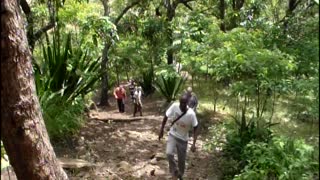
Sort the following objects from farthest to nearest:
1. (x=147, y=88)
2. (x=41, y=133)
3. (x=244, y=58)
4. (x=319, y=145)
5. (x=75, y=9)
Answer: (x=147, y=88) < (x=75, y=9) < (x=244, y=58) < (x=41, y=133) < (x=319, y=145)

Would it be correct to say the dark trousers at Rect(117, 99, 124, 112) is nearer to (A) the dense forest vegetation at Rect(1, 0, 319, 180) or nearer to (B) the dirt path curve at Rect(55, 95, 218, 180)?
(A) the dense forest vegetation at Rect(1, 0, 319, 180)

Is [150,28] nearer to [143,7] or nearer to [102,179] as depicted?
[143,7]

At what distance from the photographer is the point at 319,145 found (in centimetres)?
163

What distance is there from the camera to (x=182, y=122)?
6031mm

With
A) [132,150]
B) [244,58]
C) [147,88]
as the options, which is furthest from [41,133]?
[147,88]

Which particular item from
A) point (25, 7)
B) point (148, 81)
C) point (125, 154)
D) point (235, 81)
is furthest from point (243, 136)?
Answer: point (148, 81)

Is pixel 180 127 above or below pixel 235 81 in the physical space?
below

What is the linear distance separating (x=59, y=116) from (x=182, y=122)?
2728 mm

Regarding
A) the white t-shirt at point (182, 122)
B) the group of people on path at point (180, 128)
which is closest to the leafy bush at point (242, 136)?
the group of people on path at point (180, 128)

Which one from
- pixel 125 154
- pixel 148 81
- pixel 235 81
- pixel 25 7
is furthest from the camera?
pixel 148 81

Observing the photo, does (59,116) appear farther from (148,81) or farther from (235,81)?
(148,81)

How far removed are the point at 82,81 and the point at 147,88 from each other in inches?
347

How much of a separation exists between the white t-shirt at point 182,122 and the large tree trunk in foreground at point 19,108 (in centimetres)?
237

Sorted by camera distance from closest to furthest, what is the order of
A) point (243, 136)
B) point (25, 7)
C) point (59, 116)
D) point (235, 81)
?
point (235, 81), point (243, 136), point (59, 116), point (25, 7)
